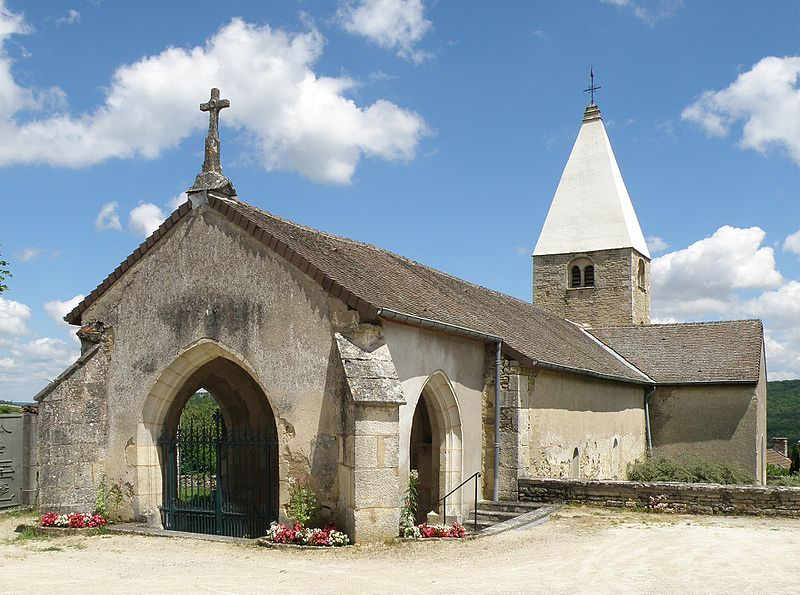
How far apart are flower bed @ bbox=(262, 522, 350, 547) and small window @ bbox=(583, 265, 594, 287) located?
23.4 meters

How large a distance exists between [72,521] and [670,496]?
10.5 metres

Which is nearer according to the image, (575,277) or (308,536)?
(308,536)

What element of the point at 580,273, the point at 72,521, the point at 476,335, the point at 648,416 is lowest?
the point at 72,521

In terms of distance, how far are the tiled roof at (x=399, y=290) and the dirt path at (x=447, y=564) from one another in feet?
12.0

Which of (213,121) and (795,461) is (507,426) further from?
(795,461)

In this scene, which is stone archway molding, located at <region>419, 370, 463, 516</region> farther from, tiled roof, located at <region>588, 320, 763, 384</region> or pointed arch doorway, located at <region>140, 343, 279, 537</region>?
tiled roof, located at <region>588, 320, 763, 384</region>

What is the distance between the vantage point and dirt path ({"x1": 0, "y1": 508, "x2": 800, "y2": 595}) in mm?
8828

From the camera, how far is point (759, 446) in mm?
24562

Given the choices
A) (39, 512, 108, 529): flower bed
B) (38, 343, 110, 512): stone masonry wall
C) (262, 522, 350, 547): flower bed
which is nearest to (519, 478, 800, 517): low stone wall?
(262, 522, 350, 547): flower bed

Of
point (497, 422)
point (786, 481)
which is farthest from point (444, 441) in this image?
point (786, 481)

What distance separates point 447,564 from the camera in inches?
393

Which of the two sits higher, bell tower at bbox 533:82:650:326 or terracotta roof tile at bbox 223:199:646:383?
bell tower at bbox 533:82:650:326

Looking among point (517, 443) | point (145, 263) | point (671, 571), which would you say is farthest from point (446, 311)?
point (671, 571)

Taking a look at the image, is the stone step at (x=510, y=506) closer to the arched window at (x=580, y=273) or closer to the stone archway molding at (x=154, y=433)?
the stone archway molding at (x=154, y=433)
